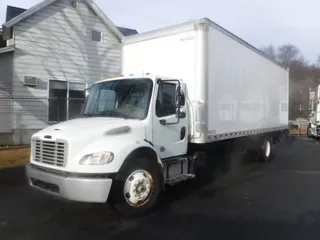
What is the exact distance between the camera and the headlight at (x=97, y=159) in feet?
15.1

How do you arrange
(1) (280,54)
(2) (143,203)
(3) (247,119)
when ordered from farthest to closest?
(1) (280,54) < (3) (247,119) < (2) (143,203)

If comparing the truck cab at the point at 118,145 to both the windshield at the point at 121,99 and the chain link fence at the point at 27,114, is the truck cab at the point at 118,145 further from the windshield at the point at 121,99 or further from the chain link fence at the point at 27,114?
the chain link fence at the point at 27,114

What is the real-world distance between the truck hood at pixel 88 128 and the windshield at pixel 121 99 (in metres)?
0.27

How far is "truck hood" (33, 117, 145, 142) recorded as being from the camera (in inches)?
187

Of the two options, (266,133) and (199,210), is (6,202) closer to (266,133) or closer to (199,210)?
(199,210)

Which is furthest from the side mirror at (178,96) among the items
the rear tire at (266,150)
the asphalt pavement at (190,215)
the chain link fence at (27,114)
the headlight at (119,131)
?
the chain link fence at (27,114)

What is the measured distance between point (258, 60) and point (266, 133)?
2.74 metres

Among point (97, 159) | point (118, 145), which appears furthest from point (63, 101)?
point (97, 159)

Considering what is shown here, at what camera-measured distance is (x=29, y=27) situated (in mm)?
13117

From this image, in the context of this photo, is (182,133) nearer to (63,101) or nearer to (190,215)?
(190,215)

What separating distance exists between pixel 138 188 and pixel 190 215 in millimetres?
1050

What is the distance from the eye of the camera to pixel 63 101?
14094 mm

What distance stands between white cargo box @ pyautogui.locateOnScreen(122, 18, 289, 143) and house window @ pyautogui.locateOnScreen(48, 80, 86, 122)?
6.89m

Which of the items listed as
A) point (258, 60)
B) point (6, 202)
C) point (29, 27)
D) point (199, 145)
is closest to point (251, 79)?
point (258, 60)
